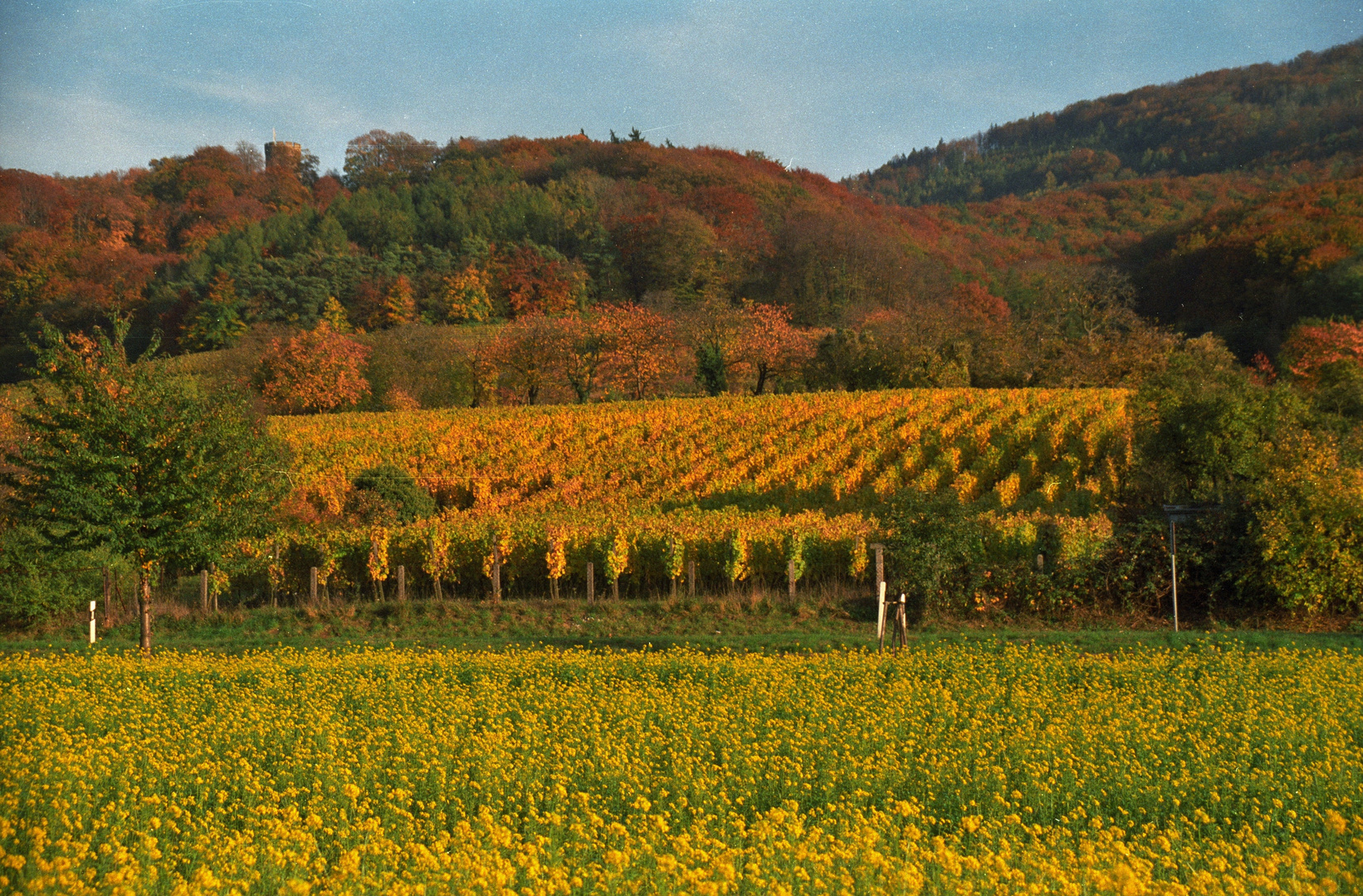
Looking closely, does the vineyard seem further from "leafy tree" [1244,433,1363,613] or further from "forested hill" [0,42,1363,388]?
"forested hill" [0,42,1363,388]

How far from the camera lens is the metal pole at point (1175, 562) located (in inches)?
683

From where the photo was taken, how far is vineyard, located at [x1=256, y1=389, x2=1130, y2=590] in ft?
71.1

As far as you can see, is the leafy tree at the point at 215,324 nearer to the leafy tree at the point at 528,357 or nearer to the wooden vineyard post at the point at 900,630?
the leafy tree at the point at 528,357

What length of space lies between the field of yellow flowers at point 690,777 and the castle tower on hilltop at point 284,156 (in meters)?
103

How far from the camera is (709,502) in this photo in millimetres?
31203

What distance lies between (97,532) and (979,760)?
44.1 feet

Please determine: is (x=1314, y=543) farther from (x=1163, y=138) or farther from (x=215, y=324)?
(x=1163, y=138)

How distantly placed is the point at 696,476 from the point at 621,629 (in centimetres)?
1509

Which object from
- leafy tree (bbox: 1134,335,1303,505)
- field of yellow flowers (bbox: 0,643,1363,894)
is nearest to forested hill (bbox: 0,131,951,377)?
field of yellow flowers (bbox: 0,643,1363,894)

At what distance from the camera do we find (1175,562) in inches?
710

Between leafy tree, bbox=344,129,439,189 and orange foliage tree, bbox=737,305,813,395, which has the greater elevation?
leafy tree, bbox=344,129,439,189

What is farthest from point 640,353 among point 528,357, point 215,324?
point 215,324

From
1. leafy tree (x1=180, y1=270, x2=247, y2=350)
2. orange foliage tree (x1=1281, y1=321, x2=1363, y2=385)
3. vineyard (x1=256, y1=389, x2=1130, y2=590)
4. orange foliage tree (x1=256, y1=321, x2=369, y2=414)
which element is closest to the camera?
vineyard (x1=256, y1=389, x2=1130, y2=590)

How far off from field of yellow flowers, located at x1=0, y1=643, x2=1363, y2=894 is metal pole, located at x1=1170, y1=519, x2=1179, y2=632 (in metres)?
4.31
